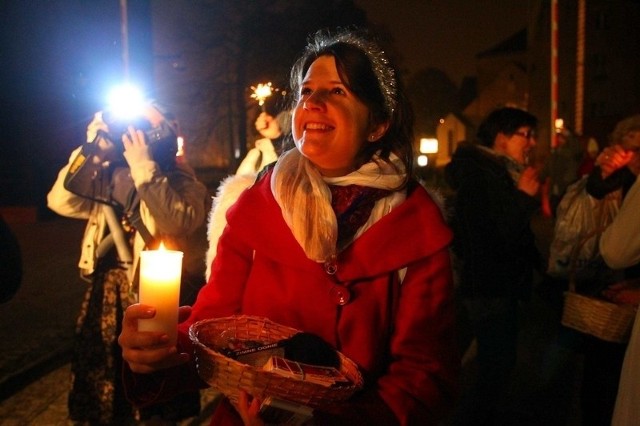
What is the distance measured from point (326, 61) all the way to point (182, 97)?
2409cm

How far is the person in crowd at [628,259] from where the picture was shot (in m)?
2.25

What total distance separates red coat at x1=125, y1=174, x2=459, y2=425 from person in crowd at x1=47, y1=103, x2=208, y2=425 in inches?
70.0

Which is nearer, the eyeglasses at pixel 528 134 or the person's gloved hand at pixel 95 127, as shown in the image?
the person's gloved hand at pixel 95 127

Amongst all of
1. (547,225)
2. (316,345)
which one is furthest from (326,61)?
(547,225)

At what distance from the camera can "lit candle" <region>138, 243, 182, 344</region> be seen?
1.42m

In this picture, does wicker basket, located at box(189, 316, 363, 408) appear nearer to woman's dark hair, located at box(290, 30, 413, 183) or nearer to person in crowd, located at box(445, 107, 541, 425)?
woman's dark hair, located at box(290, 30, 413, 183)

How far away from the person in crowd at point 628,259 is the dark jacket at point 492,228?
3.10ft

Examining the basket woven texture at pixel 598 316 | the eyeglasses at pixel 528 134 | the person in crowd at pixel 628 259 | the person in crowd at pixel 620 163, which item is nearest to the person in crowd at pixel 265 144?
the eyeglasses at pixel 528 134

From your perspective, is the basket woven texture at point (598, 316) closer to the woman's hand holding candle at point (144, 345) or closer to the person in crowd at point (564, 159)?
the woman's hand holding candle at point (144, 345)

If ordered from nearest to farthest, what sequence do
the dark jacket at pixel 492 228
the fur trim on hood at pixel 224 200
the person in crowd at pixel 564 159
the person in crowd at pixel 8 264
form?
A: the person in crowd at pixel 8 264, the fur trim on hood at pixel 224 200, the dark jacket at pixel 492 228, the person in crowd at pixel 564 159

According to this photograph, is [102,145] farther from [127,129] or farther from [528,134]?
[528,134]

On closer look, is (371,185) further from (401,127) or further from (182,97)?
(182,97)

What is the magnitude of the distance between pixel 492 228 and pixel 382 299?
7.33 feet

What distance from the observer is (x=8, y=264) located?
6.58 ft
